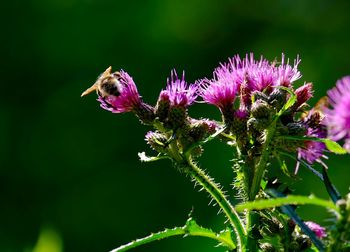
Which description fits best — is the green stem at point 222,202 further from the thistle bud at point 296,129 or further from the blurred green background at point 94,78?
the blurred green background at point 94,78

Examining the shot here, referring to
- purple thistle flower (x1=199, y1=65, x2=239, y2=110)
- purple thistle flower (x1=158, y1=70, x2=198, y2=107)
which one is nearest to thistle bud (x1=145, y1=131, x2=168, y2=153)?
purple thistle flower (x1=158, y1=70, x2=198, y2=107)

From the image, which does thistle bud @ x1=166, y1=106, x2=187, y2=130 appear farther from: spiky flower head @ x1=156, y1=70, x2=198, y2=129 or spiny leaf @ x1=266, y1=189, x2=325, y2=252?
spiny leaf @ x1=266, y1=189, x2=325, y2=252

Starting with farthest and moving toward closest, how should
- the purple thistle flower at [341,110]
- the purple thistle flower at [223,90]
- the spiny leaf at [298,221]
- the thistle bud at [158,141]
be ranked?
1. the purple thistle flower at [223,90]
2. the thistle bud at [158,141]
3. the spiny leaf at [298,221]
4. the purple thistle flower at [341,110]

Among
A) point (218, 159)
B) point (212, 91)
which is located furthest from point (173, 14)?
point (212, 91)

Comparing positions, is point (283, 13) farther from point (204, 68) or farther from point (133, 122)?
point (133, 122)

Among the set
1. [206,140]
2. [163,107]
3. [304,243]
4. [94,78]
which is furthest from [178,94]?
[94,78]

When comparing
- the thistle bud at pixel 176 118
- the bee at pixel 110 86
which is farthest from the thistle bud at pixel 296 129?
the bee at pixel 110 86

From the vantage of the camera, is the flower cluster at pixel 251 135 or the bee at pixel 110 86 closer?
the flower cluster at pixel 251 135
